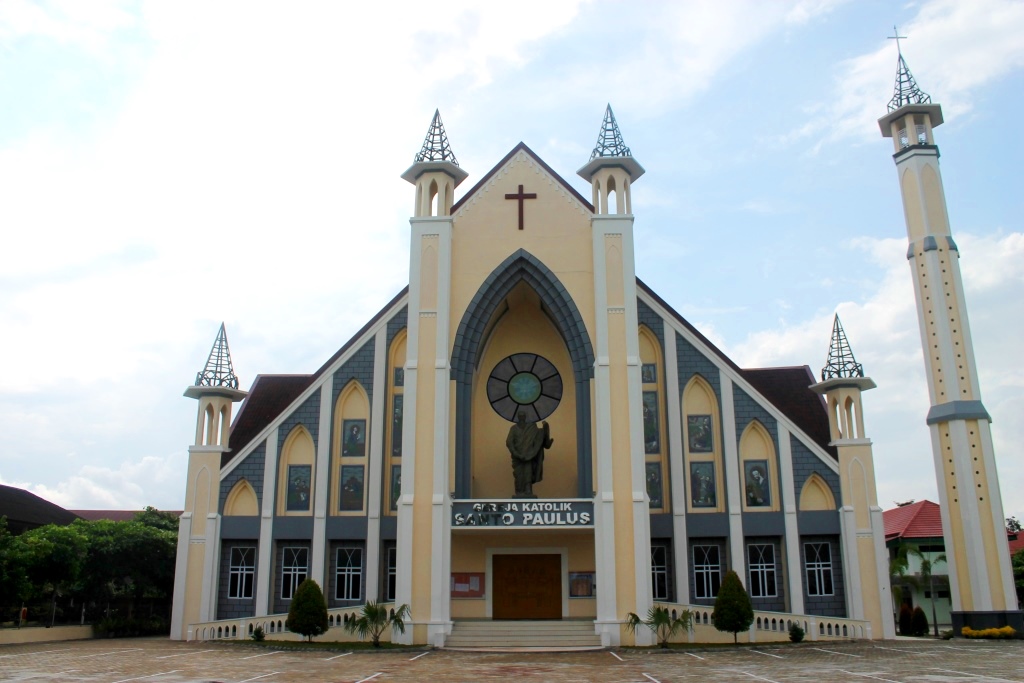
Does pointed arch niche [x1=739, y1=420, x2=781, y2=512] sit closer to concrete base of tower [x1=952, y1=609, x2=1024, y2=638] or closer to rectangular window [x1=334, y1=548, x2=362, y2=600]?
concrete base of tower [x1=952, y1=609, x2=1024, y2=638]

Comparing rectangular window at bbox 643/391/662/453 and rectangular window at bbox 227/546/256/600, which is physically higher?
rectangular window at bbox 643/391/662/453

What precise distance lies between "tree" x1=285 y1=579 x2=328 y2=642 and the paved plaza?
3.89 feet

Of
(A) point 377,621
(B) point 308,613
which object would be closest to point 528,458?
(A) point 377,621

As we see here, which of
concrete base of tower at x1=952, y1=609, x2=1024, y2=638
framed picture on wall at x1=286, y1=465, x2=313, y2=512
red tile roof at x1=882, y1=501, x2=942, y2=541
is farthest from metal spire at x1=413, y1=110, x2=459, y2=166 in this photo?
red tile roof at x1=882, y1=501, x2=942, y2=541

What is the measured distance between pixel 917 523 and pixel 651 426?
25246 mm

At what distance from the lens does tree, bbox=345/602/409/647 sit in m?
21.9

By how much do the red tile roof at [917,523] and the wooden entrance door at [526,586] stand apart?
84.7 ft

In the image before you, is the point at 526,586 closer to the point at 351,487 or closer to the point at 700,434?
the point at 351,487

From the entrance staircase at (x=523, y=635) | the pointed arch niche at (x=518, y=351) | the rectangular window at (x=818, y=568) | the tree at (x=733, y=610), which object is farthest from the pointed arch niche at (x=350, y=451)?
the rectangular window at (x=818, y=568)

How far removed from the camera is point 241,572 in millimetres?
26531

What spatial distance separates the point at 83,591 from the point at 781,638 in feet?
75.8

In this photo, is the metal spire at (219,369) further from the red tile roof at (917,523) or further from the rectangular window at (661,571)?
the red tile roof at (917,523)

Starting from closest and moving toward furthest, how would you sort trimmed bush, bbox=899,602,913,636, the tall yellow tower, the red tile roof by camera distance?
the tall yellow tower → trimmed bush, bbox=899,602,913,636 → the red tile roof

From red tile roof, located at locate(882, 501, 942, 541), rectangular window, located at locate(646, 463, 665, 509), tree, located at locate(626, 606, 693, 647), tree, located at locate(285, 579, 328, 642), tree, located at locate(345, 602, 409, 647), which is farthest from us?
red tile roof, located at locate(882, 501, 942, 541)
